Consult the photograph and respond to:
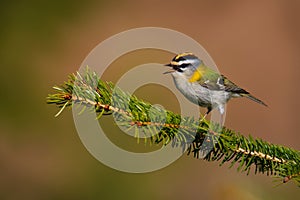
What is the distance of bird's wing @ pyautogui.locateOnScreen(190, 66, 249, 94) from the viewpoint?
1.72 meters

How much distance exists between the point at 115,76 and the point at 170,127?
2564mm

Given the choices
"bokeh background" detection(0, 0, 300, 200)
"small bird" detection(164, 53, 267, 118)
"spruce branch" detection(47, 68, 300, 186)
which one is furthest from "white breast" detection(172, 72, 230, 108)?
"spruce branch" detection(47, 68, 300, 186)

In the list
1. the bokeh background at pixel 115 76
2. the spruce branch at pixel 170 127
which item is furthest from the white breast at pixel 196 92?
the spruce branch at pixel 170 127

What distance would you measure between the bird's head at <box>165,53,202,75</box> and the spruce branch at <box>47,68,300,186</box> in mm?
546

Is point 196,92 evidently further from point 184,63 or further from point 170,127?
point 170,127

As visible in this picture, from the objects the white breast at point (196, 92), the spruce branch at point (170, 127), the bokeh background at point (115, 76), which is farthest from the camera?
the bokeh background at point (115, 76)

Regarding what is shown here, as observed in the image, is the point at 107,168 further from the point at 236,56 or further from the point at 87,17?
the point at 236,56

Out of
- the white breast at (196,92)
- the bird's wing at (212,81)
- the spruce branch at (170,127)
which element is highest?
the bird's wing at (212,81)

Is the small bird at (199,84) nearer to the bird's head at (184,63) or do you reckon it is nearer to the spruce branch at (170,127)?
the bird's head at (184,63)

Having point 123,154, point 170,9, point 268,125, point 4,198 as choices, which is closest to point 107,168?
point 123,154

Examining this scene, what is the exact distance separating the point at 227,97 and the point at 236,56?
2639 mm

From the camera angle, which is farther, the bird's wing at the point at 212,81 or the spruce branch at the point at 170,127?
the bird's wing at the point at 212,81

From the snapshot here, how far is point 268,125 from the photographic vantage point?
13.5 ft

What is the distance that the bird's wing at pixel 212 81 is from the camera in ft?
5.63
